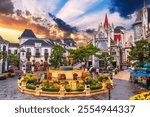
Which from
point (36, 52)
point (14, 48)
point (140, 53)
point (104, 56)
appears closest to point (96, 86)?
point (104, 56)

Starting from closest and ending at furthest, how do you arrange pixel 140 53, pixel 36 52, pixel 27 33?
pixel 27 33 → pixel 140 53 → pixel 36 52

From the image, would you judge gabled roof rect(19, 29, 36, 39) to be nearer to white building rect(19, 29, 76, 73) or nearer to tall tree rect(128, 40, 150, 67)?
white building rect(19, 29, 76, 73)

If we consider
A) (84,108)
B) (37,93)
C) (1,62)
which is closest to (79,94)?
(37,93)

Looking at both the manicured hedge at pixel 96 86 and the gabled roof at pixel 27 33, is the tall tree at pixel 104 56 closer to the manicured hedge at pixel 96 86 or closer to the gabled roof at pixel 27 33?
the manicured hedge at pixel 96 86

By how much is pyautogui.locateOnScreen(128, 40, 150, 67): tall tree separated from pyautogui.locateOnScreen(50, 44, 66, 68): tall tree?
23.2 ft

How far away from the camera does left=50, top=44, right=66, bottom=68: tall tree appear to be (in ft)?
74.0

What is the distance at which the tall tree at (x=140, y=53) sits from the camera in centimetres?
1886

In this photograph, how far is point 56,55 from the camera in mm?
22828

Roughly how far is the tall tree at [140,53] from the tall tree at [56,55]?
7071 millimetres

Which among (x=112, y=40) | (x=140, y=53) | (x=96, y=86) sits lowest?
(x=96, y=86)

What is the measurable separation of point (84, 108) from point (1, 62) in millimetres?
18953

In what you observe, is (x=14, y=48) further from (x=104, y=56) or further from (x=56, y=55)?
(x=104, y=56)

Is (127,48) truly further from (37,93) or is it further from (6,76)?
(6,76)

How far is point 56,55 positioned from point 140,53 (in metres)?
8.28
